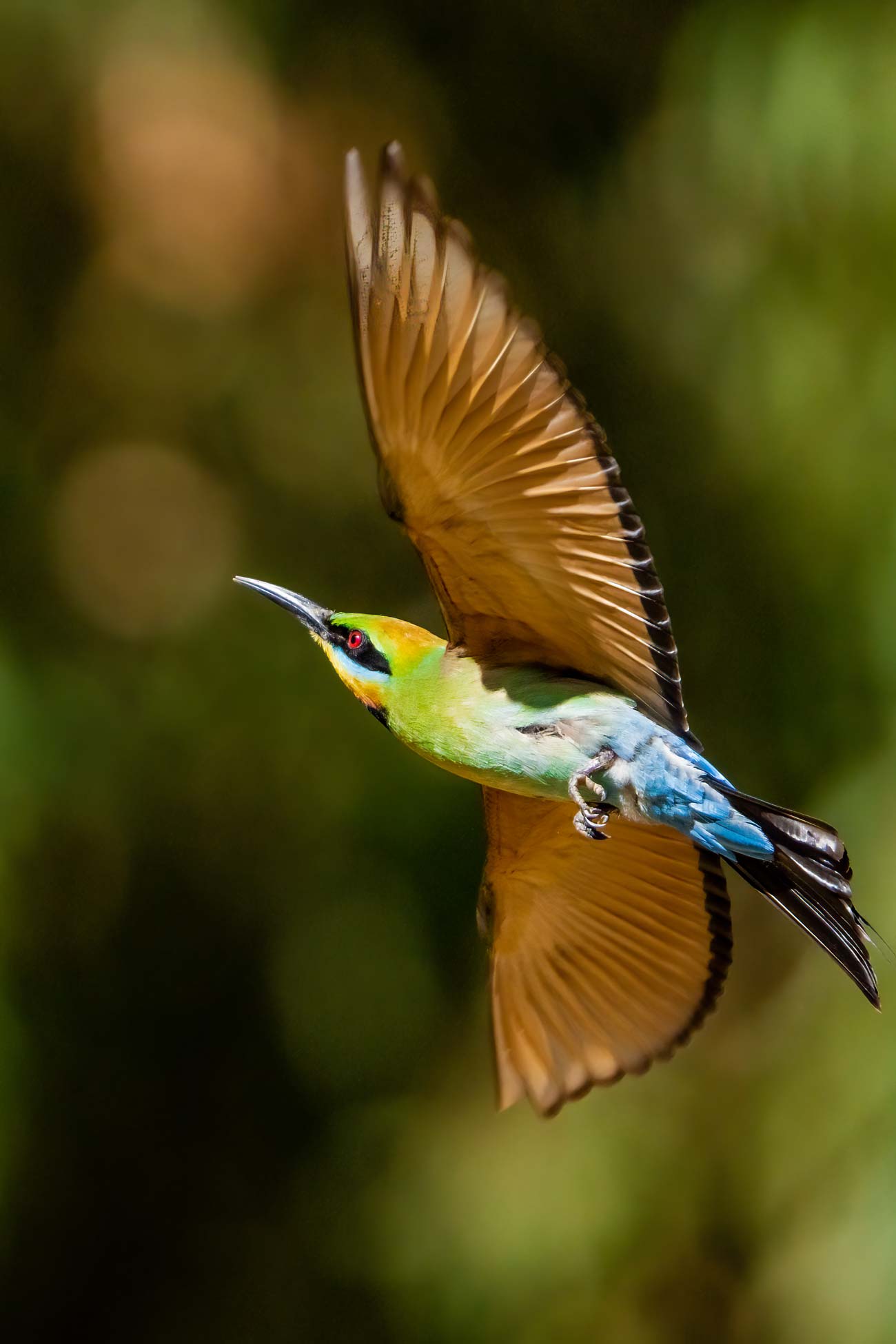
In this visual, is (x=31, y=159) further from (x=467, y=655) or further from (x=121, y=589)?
(x=467, y=655)

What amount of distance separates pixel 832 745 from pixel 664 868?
1.37 feet

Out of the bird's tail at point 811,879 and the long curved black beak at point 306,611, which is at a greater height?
the long curved black beak at point 306,611

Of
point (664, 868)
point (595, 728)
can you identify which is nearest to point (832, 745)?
point (664, 868)

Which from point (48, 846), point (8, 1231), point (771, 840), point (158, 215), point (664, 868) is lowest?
point (8, 1231)

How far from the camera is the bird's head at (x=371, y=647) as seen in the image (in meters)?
1.43

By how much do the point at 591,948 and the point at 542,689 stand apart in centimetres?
48

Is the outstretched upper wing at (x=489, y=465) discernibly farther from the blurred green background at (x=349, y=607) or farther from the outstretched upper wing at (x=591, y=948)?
the blurred green background at (x=349, y=607)

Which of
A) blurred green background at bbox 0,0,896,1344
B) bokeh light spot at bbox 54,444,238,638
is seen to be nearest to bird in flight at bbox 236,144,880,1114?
blurred green background at bbox 0,0,896,1344

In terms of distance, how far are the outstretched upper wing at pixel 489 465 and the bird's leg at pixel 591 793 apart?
7 cm

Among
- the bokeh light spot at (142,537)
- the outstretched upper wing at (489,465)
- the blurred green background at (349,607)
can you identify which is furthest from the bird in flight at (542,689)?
the bokeh light spot at (142,537)

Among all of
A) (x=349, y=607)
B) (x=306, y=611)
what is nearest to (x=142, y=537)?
(x=349, y=607)

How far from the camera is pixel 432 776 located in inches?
85.2

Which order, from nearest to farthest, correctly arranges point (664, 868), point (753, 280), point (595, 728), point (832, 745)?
point (595, 728), point (664, 868), point (832, 745), point (753, 280)

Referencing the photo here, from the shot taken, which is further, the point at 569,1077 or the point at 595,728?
the point at 569,1077
